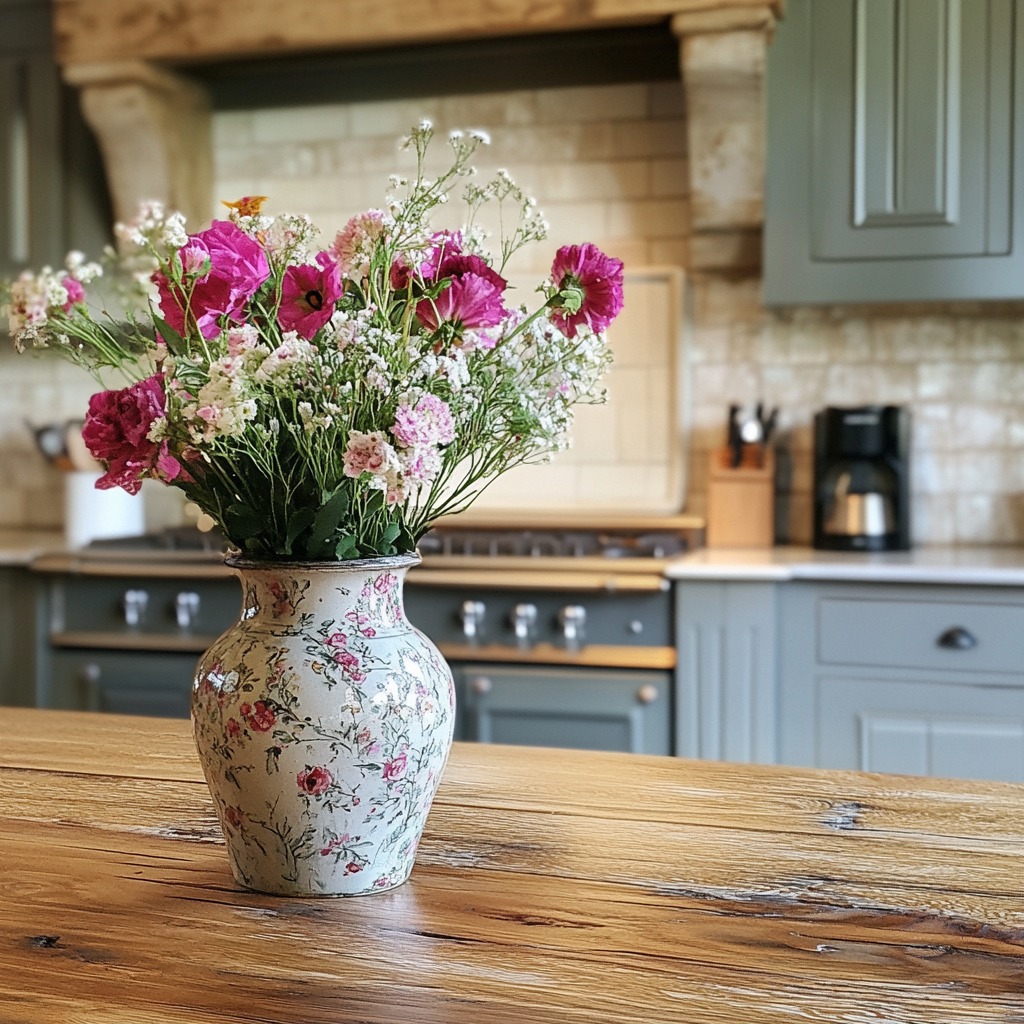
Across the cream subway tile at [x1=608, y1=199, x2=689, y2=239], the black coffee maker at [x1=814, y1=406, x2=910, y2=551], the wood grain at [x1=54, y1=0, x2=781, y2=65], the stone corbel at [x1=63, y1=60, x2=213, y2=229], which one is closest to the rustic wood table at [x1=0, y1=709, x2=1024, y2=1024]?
the black coffee maker at [x1=814, y1=406, x2=910, y2=551]

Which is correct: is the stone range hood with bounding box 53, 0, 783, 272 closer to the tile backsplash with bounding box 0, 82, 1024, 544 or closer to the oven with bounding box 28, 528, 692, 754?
the tile backsplash with bounding box 0, 82, 1024, 544

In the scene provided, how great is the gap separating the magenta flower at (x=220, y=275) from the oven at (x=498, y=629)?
1.84m

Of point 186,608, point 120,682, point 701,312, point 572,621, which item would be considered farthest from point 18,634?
point 701,312

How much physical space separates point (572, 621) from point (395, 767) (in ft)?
5.86

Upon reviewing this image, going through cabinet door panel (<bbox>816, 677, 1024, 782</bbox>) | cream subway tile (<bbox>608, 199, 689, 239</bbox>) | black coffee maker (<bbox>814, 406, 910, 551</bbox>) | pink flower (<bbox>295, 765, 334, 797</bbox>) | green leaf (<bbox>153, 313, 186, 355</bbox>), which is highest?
cream subway tile (<bbox>608, 199, 689, 239</bbox>)

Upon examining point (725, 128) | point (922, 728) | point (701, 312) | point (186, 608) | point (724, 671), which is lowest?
point (922, 728)

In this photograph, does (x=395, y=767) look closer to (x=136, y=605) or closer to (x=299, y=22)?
(x=136, y=605)

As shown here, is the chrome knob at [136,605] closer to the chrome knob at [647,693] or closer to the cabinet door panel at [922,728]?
the chrome knob at [647,693]

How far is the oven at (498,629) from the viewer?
266 cm

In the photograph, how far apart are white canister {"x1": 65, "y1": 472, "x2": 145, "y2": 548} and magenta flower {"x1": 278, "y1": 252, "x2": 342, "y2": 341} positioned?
2464mm

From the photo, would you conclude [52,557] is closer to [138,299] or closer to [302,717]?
[138,299]

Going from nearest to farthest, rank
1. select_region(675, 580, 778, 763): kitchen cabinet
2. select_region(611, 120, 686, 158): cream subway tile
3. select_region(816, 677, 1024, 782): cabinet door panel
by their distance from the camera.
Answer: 1. select_region(816, 677, 1024, 782): cabinet door panel
2. select_region(675, 580, 778, 763): kitchen cabinet
3. select_region(611, 120, 686, 158): cream subway tile

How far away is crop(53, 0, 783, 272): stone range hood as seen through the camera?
2836 mm

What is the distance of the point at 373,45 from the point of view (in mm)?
3094
